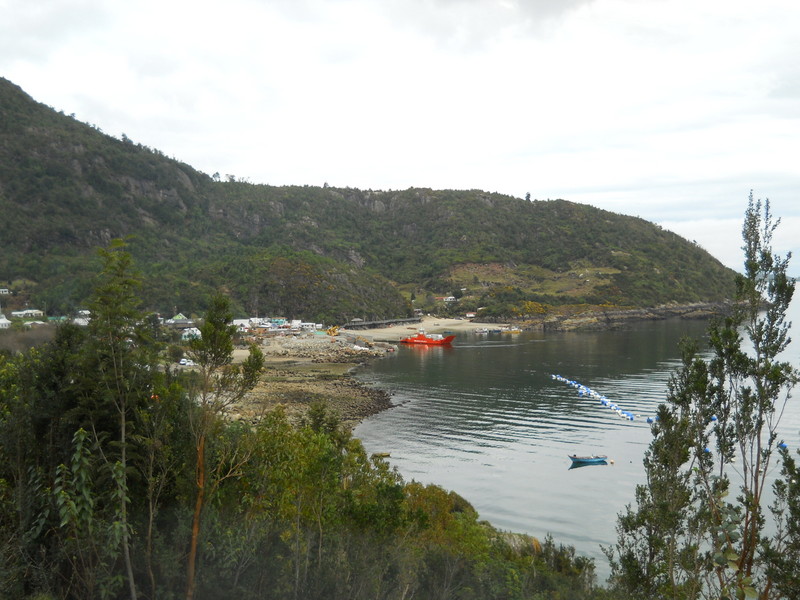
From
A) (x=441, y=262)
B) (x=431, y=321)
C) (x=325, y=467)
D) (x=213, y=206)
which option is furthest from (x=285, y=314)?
(x=325, y=467)

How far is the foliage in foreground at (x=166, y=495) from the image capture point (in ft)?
33.1

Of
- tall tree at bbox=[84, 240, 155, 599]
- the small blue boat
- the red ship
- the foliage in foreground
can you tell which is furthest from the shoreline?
the small blue boat

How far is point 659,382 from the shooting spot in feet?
194

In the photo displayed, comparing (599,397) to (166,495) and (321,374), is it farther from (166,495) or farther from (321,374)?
(166,495)

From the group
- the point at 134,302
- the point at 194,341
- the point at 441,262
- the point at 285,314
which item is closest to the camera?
the point at 194,341

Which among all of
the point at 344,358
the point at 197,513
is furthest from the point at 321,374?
the point at 197,513

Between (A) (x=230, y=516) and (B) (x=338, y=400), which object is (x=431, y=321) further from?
(A) (x=230, y=516)

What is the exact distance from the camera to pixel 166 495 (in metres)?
11.8

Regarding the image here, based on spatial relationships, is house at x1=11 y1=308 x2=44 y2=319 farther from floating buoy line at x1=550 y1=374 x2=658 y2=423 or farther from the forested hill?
floating buoy line at x1=550 y1=374 x2=658 y2=423

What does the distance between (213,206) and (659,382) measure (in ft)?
560

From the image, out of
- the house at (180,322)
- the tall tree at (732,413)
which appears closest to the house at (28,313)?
the house at (180,322)

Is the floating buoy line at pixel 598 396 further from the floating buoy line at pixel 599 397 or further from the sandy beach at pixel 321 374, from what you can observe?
the sandy beach at pixel 321 374

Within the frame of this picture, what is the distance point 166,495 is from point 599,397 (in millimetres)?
47374

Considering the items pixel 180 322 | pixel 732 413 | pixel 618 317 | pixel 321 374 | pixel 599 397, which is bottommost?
pixel 321 374
